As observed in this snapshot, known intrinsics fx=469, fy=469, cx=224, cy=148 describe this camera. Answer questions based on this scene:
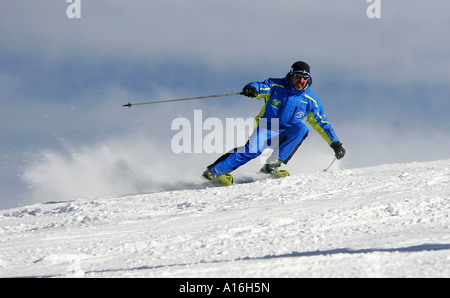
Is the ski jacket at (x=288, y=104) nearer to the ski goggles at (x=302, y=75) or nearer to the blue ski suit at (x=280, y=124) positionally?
the blue ski suit at (x=280, y=124)

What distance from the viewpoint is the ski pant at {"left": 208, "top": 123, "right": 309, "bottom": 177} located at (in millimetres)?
7117

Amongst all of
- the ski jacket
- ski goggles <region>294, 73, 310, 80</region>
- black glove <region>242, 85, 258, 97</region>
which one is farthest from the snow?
ski goggles <region>294, 73, 310, 80</region>

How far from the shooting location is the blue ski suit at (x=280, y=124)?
278 inches

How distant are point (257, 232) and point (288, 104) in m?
3.60

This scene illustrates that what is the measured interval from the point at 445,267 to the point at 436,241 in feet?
3.04

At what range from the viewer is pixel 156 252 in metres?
3.48

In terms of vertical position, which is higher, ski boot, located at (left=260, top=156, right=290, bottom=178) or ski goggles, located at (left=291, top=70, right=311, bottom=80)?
ski goggles, located at (left=291, top=70, right=311, bottom=80)

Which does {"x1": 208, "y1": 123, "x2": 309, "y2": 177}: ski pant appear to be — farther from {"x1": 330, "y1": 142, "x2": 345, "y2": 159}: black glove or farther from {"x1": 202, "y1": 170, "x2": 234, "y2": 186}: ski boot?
{"x1": 330, "y1": 142, "x2": 345, "y2": 159}: black glove

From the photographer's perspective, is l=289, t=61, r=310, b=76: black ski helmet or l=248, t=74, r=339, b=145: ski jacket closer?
l=289, t=61, r=310, b=76: black ski helmet

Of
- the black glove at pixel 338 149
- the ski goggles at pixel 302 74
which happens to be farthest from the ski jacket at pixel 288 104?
the black glove at pixel 338 149

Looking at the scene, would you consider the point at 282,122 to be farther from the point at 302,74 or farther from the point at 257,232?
the point at 257,232

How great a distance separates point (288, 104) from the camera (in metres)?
7.08
